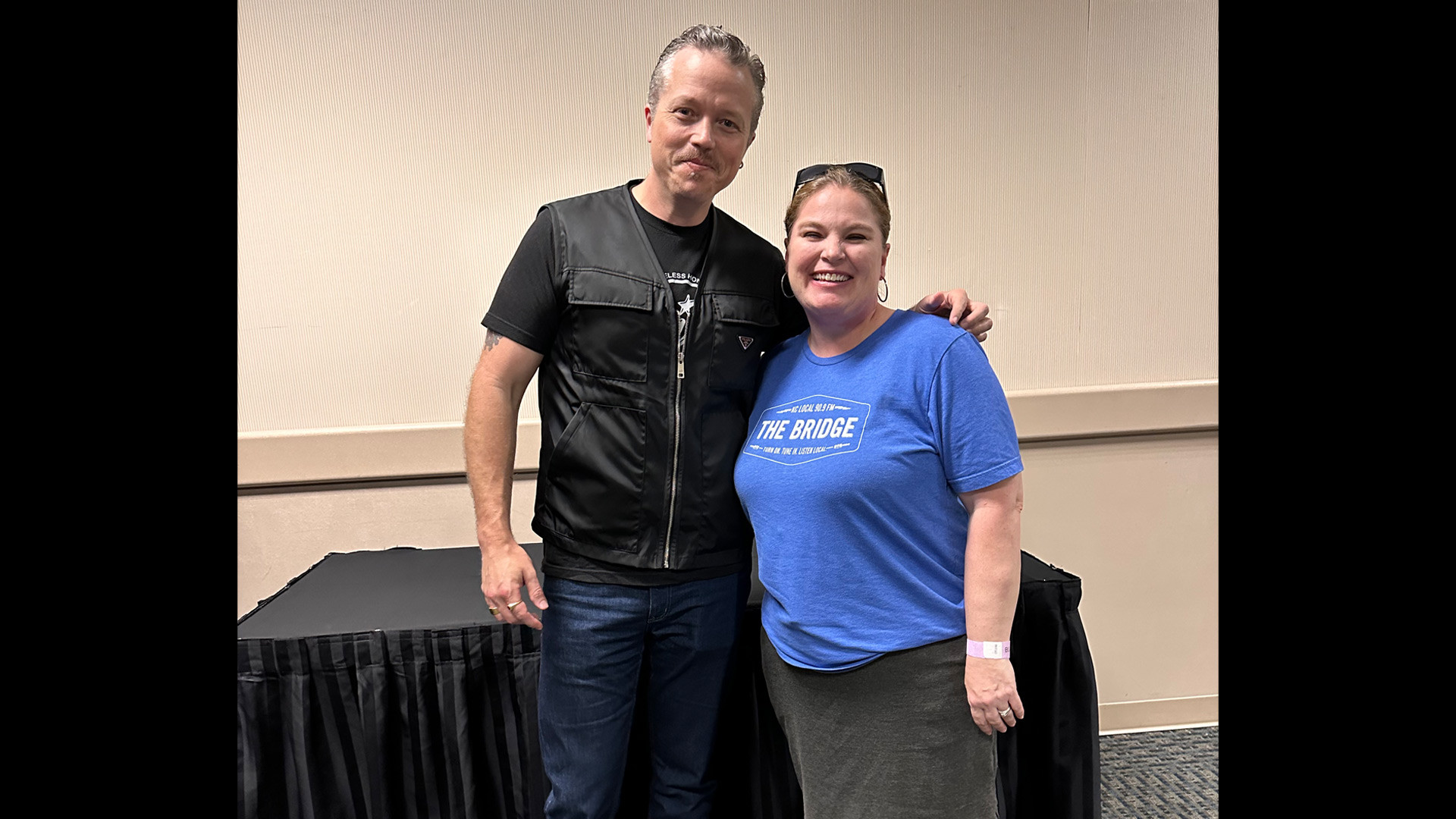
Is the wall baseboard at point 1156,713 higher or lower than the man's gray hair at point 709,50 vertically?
lower

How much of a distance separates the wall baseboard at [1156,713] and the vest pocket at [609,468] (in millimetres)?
1997

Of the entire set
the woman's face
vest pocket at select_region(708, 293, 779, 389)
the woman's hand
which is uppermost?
the woman's face

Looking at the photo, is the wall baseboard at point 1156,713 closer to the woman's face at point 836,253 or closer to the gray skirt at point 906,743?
the gray skirt at point 906,743

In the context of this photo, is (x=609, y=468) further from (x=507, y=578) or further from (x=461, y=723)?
(x=461, y=723)

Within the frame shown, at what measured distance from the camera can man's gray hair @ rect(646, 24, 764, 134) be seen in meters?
1.18

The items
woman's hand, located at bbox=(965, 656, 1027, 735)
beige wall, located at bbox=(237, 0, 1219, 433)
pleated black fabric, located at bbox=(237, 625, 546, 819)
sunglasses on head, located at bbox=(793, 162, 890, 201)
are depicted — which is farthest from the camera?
beige wall, located at bbox=(237, 0, 1219, 433)

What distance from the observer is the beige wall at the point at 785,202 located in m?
2.20

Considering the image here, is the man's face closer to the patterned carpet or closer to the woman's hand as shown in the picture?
the woman's hand

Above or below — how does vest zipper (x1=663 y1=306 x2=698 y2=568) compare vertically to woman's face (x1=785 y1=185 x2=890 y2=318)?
below

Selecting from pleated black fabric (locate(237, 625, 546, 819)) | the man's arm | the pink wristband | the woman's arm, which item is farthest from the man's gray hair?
pleated black fabric (locate(237, 625, 546, 819))

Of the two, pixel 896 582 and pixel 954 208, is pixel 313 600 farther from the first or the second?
pixel 954 208

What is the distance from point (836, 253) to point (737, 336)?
0.22 meters

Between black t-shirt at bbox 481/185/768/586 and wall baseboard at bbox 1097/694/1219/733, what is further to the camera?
wall baseboard at bbox 1097/694/1219/733

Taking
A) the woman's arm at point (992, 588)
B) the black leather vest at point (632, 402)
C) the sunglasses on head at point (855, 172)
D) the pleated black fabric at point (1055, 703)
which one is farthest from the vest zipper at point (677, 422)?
the pleated black fabric at point (1055, 703)
